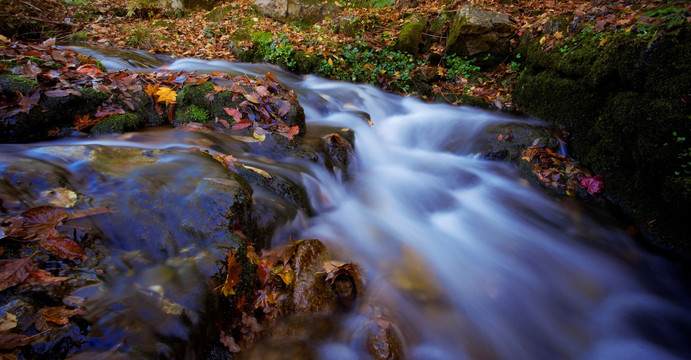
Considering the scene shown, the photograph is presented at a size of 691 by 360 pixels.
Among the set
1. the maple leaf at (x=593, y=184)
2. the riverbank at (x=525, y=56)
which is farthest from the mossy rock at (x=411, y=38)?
the maple leaf at (x=593, y=184)

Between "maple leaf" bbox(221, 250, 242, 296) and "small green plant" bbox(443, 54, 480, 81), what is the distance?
6942 mm

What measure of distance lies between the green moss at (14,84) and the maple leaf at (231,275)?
3071 mm

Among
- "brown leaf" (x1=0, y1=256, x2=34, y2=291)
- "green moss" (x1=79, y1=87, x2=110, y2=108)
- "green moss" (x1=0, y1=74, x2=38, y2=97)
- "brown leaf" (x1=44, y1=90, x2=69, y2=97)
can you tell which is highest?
"green moss" (x1=0, y1=74, x2=38, y2=97)

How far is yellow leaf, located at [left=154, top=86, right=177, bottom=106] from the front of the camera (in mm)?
4215

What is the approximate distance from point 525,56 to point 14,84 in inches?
314

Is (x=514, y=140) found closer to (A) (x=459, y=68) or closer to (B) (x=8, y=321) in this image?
(A) (x=459, y=68)

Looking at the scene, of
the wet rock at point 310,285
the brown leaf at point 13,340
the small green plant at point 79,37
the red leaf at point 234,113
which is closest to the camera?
the brown leaf at point 13,340

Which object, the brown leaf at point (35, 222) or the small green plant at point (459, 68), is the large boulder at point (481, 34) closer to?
the small green plant at point (459, 68)

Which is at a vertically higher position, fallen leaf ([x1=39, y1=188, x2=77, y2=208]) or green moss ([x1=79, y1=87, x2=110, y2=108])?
green moss ([x1=79, y1=87, x2=110, y2=108])

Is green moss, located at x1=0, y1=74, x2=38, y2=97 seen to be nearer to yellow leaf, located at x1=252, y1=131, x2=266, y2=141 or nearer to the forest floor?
yellow leaf, located at x1=252, y1=131, x2=266, y2=141

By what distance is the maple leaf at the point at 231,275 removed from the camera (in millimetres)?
2041

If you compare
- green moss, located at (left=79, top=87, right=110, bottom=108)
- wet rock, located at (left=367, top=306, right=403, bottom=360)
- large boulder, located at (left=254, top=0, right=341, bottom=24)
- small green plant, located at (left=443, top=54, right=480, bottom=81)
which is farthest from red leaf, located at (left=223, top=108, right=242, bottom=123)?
large boulder, located at (left=254, top=0, right=341, bottom=24)

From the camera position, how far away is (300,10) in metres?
10.1

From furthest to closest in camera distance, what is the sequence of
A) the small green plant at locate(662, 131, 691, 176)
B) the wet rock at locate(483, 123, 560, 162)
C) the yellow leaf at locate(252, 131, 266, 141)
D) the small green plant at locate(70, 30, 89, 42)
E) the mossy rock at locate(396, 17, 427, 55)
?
1. the small green plant at locate(70, 30, 89, 42)
2. the mossy rock at locate(396, 17, 427, 55)
3. the wet rock at locate(483, 123, 560, 162)
4. the yellow leaf at locate(252, 131, 266, 141)
5. the small green plant at locate(662, 131, 691, 176)
